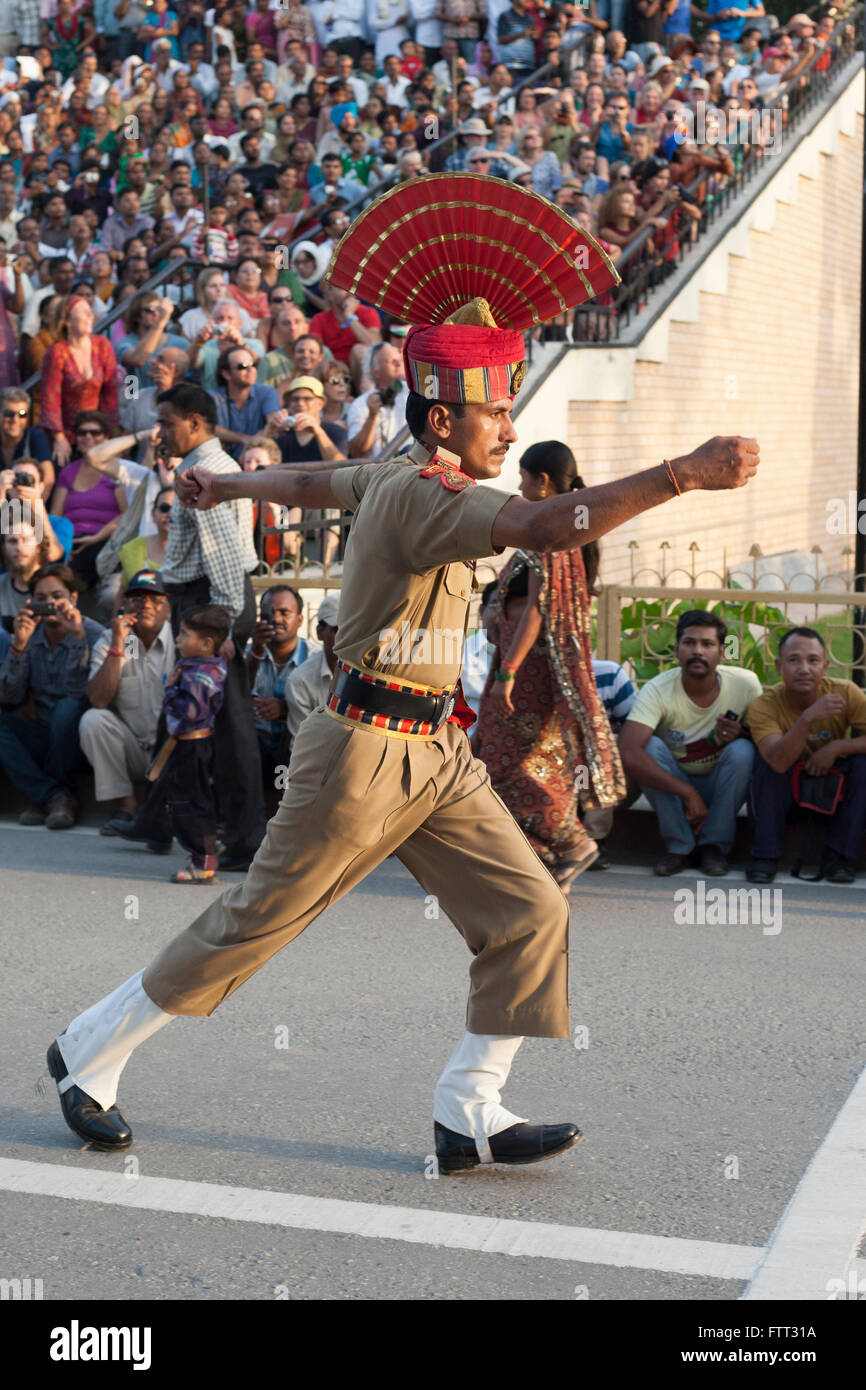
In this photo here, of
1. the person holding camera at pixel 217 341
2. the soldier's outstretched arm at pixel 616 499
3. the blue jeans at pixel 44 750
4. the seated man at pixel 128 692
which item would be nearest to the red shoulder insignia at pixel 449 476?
the soldier's outstretched arm at pixel 616 499

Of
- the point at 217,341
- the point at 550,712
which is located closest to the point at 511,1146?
the point at 550,712

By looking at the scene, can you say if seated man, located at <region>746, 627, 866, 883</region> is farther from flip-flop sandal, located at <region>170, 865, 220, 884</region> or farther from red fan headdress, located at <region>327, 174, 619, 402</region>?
red fan headdress, located at <region>327, 174, 619, 402</region>

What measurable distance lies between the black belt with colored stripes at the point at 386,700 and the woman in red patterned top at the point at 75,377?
28.3 feet

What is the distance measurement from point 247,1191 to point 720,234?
44.6ft

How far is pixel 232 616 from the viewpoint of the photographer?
7602 millimetres

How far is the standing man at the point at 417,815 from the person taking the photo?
12.8 feet

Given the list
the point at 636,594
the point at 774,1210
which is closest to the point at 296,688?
the point at 636,594

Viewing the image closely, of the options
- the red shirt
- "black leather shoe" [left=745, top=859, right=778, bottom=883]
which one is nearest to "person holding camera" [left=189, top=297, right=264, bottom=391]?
the red shirt

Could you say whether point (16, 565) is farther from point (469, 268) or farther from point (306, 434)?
point (469, 268)

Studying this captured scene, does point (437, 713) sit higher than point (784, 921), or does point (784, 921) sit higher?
point (437, 713)

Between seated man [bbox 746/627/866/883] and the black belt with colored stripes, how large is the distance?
3.49 meters

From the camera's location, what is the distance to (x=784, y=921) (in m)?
6.66
